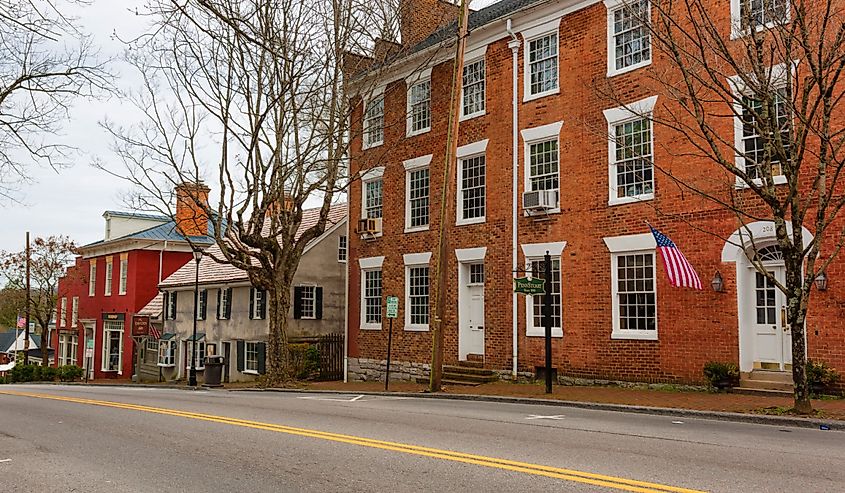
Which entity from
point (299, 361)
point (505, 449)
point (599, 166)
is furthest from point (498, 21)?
point (505, 449)

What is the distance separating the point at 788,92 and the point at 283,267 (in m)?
16.2

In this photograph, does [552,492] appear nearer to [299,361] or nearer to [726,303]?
[726,303]

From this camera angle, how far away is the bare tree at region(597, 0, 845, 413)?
1299cm

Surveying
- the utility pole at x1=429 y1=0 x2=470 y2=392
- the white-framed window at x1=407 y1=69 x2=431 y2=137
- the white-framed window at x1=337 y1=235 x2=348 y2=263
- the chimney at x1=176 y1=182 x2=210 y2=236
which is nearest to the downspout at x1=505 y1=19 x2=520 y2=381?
the utility pole at x1=429 y1=0 x2=470 y2=392

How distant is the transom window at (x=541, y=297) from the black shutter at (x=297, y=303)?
→ 12166mm

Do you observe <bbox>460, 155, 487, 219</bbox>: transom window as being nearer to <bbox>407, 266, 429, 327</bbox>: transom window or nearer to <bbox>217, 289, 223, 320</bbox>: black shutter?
<bbox>407, 266, 429, 327</bbox>: transom window

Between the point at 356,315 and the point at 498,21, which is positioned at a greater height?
the point at 498,21

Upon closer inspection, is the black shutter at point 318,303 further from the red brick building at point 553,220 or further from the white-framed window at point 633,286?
the white-framed window at point 633,286

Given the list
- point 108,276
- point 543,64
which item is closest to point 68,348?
point 108,276

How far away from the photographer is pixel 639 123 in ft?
62.7

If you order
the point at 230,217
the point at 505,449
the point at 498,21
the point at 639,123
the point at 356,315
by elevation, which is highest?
the point at 498,21

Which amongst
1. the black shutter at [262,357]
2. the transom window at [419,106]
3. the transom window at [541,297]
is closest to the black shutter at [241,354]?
the black shutter at [262,357]

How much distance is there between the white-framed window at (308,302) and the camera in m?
31.0

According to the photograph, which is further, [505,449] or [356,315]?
[356,315]
